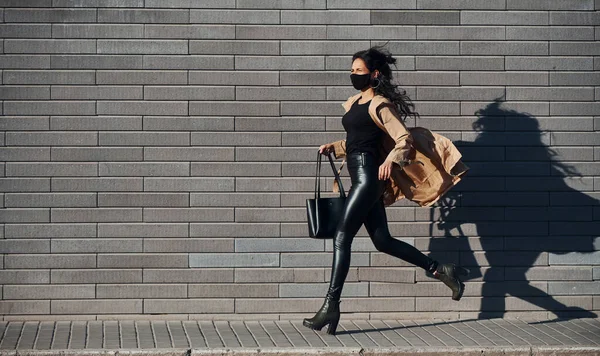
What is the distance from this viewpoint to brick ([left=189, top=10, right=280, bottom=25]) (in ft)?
27.8

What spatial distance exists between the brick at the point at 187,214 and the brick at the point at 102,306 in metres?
0.67

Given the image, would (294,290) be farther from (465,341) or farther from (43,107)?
(43,107)

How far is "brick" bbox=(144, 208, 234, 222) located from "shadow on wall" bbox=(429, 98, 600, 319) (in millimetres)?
1668

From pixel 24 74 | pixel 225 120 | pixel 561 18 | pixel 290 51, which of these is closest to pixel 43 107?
pixel 24 74

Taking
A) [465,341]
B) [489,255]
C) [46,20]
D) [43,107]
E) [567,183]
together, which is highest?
[46,20]

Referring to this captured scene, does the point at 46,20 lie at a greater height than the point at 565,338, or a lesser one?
greater

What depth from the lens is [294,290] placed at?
8.55 m

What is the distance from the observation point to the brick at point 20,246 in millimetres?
8375

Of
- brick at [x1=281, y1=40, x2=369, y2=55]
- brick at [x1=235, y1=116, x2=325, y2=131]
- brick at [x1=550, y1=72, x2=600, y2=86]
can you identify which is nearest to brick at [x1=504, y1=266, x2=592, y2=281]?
brick at [x1=550, y1=72, x2=600, y2=86]

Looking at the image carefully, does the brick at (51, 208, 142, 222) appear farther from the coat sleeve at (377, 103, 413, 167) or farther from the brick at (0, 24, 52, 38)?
the coat sleeve at (377, 103, 413, 167)

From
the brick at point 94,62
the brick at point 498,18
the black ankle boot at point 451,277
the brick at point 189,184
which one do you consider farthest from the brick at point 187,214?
the brick at point 498,18

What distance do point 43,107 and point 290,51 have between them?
6.45ft

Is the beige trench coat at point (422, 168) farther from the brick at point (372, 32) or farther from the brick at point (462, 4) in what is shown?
the brick at point (462, 4)

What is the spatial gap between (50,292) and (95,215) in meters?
0.69
